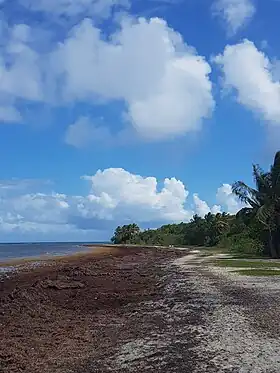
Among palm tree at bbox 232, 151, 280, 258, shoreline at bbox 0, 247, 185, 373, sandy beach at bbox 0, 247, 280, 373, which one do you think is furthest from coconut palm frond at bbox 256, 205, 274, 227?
sandy beach at bbox 0, 247, 280, 373

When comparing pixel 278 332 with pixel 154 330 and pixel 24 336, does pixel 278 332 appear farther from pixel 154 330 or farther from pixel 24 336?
pixel 24 336

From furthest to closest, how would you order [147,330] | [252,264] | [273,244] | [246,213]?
1. [273,244]
2. [246,213]
3. [252,264]
4. [147,330]

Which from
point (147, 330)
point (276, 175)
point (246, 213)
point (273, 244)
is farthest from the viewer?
point (273, 244)

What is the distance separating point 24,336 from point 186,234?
125772mm

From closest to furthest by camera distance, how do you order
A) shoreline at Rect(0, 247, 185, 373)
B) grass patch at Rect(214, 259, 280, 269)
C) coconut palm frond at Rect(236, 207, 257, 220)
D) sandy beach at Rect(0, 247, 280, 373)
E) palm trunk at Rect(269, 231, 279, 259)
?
sandy beach at Rect(0, 247, 280, 373) → shoreline at Rect(0, 247, 185, 373) → grass patch at Rect(214, 259, 280, 269) → coconut palm frond at Rect(236, 207, 257, 220) → palm trunk at Rect(269, 231, 279, 259)

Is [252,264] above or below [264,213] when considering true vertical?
below

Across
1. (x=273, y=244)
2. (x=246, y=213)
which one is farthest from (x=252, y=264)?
(x=273, y=244)

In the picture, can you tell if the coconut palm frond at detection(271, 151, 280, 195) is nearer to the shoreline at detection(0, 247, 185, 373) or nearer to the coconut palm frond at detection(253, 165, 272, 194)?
the coconut palm frond at detection(253, 165, 272, 194)

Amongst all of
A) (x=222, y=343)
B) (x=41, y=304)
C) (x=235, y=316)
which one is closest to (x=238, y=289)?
(x=235, y=316)

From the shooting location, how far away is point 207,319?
14602 millimetres

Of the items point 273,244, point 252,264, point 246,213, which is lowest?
point 252,264

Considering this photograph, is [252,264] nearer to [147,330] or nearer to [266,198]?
[266,198]

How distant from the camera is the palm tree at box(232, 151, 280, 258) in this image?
4938 cm

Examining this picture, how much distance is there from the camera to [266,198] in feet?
164
